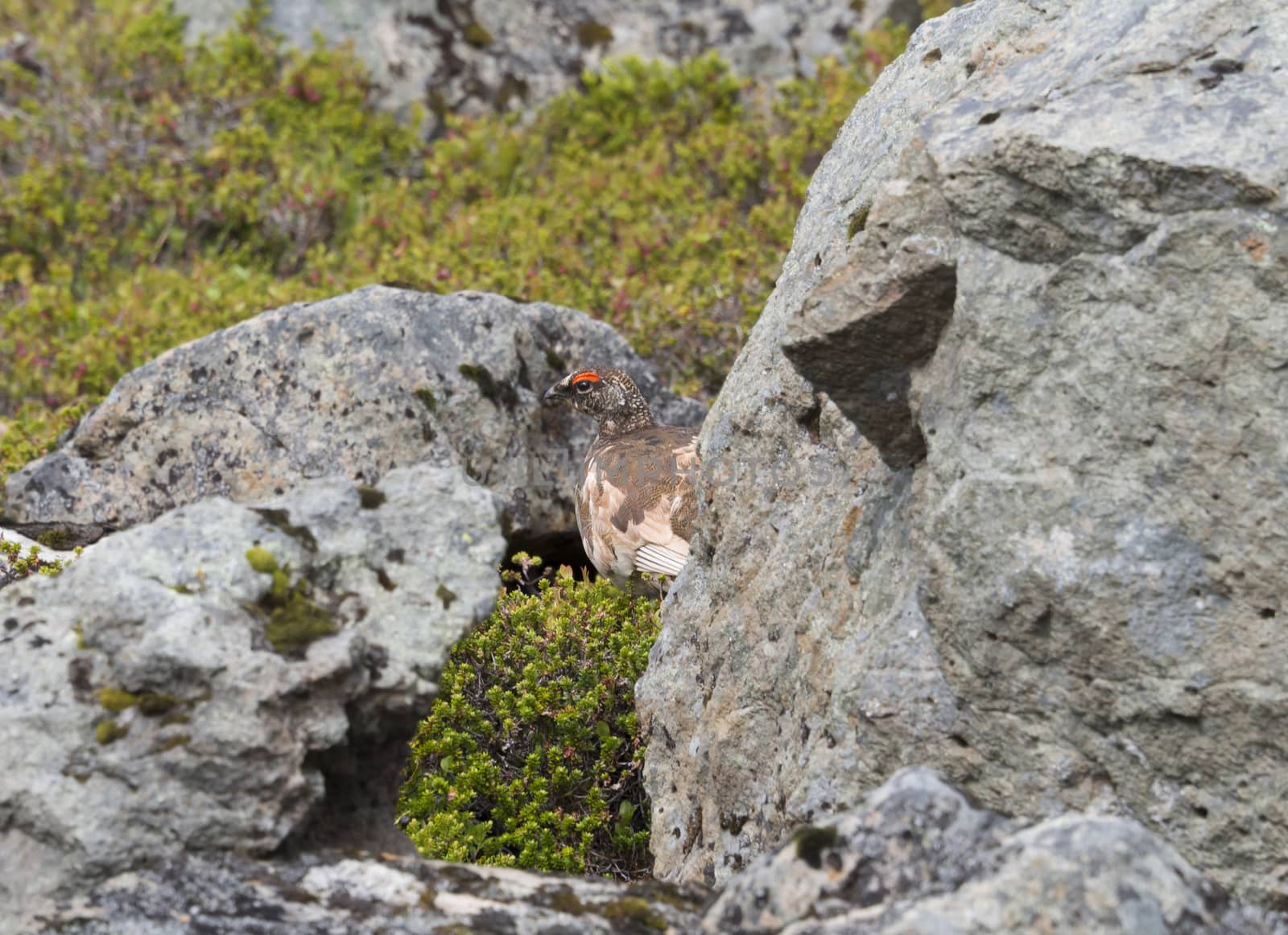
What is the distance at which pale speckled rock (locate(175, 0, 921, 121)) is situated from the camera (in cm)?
1480

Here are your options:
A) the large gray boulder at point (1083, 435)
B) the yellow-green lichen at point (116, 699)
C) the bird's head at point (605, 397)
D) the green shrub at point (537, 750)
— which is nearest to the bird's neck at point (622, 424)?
the bird's head at point (605, 397)

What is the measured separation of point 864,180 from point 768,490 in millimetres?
1084

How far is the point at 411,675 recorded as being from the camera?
3.44 m

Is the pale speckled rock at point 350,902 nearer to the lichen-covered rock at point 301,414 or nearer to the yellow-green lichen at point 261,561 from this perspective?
the yellow-green lichen at point 261,561

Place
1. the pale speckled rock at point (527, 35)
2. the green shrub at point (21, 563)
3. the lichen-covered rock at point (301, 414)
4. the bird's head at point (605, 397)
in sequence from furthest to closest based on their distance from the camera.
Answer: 1. the pale speckled rock at point (527, 35)
2. the bird's head at point (605, 397)
3. the lichen-covered rock at point (301, 414)
4. the green shrub at point (21, 563)

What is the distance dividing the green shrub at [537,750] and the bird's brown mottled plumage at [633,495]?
98 centimetres

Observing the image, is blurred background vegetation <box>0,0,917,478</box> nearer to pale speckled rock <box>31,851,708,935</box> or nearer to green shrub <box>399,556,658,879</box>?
green shrub <box>399,556,658,879</box>

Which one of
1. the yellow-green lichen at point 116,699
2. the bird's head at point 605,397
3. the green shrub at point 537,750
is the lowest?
the green shrub at point 537,750

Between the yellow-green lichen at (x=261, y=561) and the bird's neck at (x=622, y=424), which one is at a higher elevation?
the bird's neck at (x=622, y=424)

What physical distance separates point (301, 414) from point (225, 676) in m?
5.28

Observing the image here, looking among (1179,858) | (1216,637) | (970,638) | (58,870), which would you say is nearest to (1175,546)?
(1216,637)

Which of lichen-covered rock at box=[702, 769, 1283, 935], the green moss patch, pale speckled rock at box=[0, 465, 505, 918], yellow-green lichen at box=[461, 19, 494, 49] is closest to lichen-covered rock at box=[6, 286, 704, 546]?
pale speckled rock at box=[0, 465, 505, 918]

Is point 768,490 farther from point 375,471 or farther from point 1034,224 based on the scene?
point 375,471

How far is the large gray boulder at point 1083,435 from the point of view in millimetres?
3188
